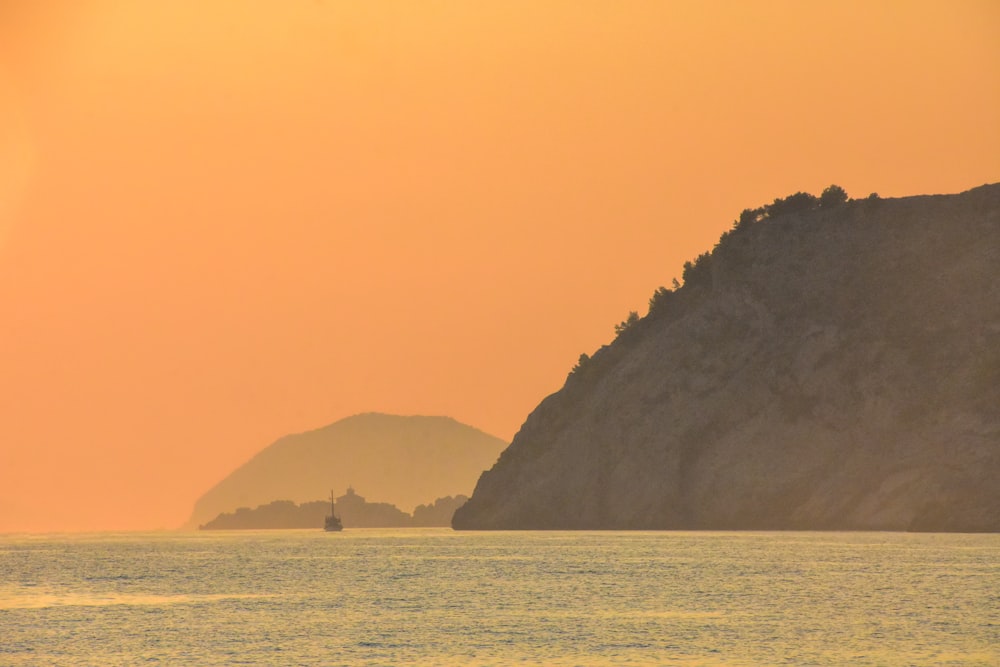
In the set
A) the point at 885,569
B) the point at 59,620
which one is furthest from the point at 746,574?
the point at 59,620

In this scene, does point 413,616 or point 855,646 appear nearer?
point 855,646

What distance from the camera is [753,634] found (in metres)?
94.7

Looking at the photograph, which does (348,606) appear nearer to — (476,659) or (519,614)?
(519,614)

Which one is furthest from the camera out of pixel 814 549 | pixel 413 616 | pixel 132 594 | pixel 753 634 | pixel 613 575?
pixel 814 549

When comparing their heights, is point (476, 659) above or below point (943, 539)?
below

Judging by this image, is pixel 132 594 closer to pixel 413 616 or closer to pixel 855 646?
pixel 413 616

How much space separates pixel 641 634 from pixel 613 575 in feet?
176

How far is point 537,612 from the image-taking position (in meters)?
112

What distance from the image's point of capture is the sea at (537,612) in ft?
286

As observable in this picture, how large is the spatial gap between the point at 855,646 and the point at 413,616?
3188 cm

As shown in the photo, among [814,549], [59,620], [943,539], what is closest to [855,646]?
[59,620]

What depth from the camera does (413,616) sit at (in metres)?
110

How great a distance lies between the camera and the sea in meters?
87.1

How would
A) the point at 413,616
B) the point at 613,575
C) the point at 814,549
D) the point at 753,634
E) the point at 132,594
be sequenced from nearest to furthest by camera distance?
1. the point at 753,634
2. the point at 413,616
3. the point at 132,594
4. the point at 613,575
5. the point at 814,549
